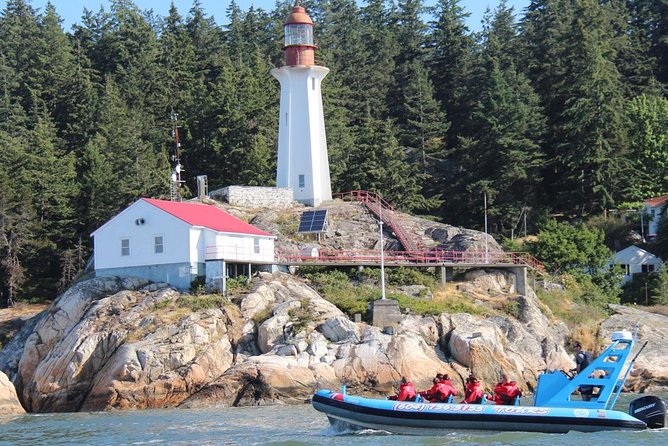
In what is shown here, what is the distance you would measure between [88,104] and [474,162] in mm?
24688

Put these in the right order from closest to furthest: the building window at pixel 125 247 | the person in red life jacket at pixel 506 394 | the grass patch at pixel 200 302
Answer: the person in red life jacket at pixel 506 394 → the grass patch at pixel 200 302 → the building window at pixel 125 247

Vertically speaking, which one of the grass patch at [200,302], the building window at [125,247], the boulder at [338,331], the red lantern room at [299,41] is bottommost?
the boulder at [338,331]

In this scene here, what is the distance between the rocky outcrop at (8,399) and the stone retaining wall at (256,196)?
17.3 meters

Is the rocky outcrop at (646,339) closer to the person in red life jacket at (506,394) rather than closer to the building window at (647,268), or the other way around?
the building window at (647,268)

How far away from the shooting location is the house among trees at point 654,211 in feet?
211

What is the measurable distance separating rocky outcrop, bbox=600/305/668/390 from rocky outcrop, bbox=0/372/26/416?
23.9 metres

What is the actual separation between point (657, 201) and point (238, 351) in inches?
1232

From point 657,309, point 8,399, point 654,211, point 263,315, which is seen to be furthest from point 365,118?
point 8,399

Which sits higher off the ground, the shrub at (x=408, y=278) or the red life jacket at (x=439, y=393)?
the shrub at (x=408, y=278)

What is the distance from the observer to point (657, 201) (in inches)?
2549

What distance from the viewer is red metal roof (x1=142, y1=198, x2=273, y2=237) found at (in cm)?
4794

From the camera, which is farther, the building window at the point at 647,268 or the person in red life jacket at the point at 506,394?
the building window at the point at 647,268

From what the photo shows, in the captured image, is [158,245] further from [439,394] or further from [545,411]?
[545,411]

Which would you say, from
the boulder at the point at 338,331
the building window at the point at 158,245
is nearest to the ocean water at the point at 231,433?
the boulder at the point at 338,331
